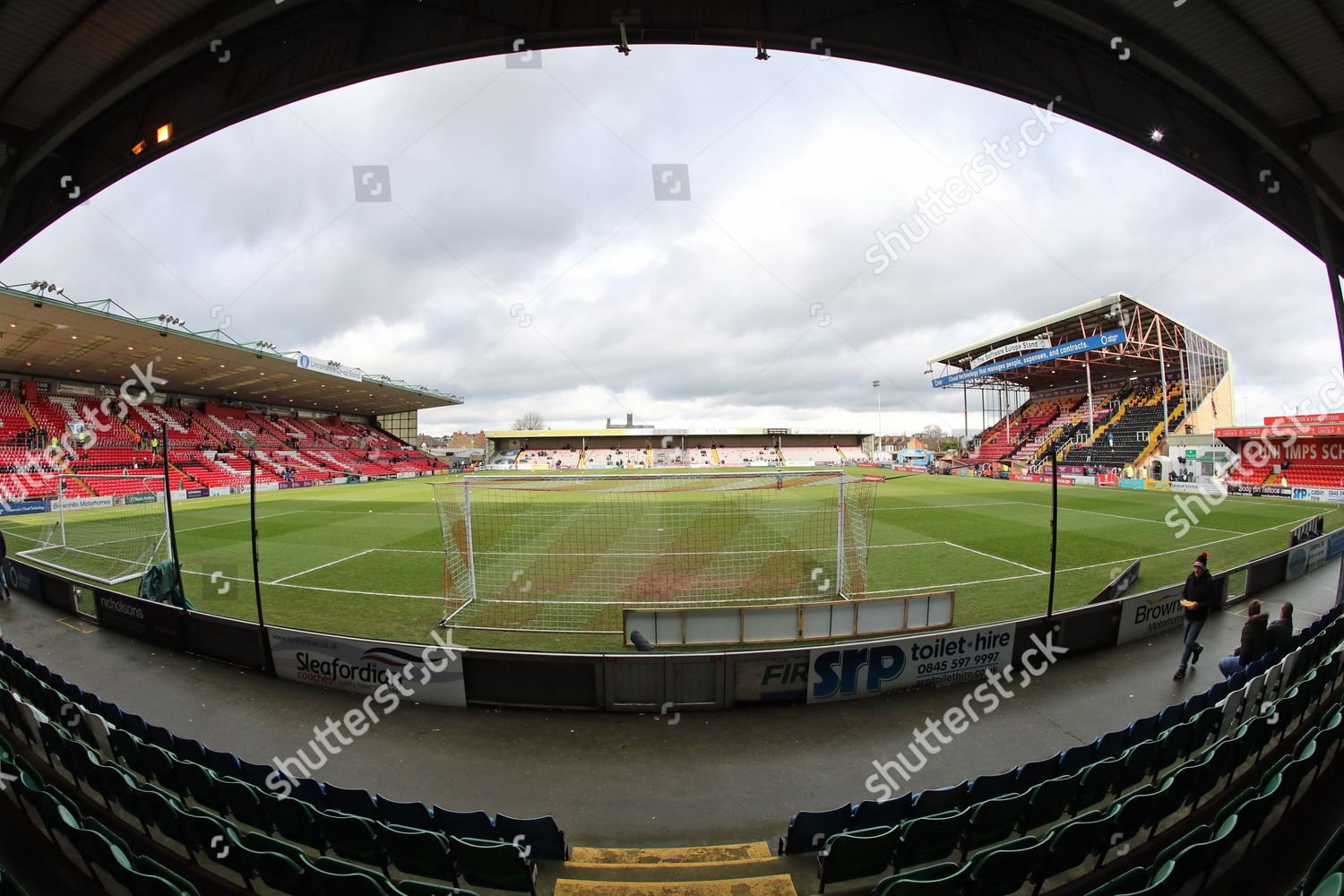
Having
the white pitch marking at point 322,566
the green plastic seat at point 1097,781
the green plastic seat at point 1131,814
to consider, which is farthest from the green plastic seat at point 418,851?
the white pitch marking at point 322,566

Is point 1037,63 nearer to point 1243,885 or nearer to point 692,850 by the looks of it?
point 1243,885

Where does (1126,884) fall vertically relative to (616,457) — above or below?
below

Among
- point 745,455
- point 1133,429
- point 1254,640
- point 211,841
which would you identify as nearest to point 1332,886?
point 1254,640

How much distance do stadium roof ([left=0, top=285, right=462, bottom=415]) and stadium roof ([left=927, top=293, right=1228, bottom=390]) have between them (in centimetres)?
5361

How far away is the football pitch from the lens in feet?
33.4

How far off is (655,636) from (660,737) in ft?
7.67

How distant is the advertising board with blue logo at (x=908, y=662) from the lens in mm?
6656

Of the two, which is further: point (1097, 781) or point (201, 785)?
point (201, 785)

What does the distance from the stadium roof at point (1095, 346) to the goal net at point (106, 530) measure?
49.1m

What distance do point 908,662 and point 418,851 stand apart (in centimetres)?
602

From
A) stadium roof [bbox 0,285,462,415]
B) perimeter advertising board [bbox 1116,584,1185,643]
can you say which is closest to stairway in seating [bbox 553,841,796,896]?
perimeter advertising board [bbox 1116,584,1185,643]

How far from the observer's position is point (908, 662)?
6.88 m

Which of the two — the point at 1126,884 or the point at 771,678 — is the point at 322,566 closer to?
the point at 771,678

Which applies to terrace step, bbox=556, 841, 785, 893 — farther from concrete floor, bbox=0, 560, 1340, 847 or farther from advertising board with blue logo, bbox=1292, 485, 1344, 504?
advertising board with blue logo, bbox=1292, 485, 1344, 504
